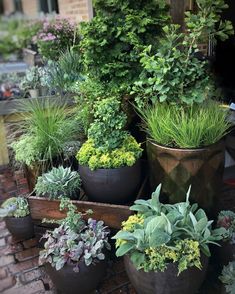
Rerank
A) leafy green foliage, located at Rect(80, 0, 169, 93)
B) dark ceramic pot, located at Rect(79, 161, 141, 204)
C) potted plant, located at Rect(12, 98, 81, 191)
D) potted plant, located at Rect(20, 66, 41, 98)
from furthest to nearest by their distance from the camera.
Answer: potted plant, located at Rect(20, 66, 41, 98)
potted plant, located at Rect(12, 98, 81, 191)
leafy green foliage, located at Rect(80, 0, 169, 93)
dark ceramic pot, located at Rect(79, 161, 141, 204)

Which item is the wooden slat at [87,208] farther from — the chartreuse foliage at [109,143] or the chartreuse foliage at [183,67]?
the chartreuse foliage at [183,67]

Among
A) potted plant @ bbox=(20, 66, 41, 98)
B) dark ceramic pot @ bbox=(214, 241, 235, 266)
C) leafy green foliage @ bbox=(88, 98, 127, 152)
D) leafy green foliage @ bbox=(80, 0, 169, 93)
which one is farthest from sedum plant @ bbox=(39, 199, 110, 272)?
potted plant @ bbox=(20, 66, 41, 98)

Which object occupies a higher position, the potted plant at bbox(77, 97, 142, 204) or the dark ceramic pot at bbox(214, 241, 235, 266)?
the potted plant at bbox(77, 97, 142, 204)

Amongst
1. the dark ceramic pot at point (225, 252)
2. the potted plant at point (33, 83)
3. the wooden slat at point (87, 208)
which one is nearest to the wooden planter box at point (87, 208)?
the wooden slat at point (87, 208)

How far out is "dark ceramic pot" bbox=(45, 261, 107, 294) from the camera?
1.91m

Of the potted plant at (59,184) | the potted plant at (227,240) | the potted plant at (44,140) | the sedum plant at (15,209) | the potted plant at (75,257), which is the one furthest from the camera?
the potted plant at (44,140)

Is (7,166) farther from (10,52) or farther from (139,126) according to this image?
(10,52)

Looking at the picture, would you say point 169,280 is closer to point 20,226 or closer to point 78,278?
point 78,278

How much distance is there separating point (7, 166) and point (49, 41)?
Answer: 1.80 m

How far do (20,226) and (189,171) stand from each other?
1.42 meters

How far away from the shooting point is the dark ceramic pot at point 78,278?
6.25 feet

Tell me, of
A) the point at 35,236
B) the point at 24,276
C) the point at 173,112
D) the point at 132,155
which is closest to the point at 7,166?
the point at 35,236

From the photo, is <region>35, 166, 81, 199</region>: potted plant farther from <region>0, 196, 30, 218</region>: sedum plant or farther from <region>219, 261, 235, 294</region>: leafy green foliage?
<region>219, 261, 235, 294</region>: leafy green foliage

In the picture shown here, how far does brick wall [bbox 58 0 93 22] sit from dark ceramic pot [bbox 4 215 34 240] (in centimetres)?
342
